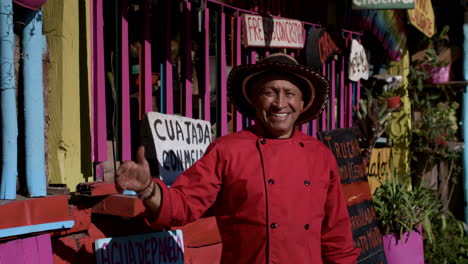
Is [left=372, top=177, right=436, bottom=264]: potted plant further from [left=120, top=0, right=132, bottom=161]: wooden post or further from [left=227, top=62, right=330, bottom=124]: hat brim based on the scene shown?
[left=120, top=0, right=132, bottom=161]: wooden post

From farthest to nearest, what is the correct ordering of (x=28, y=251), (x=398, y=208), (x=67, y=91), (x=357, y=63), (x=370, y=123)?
(x=357, y=63)
(x=370, y=123)
(x=398, y=208)
(x=67, y=91)
(x=28, y=251)

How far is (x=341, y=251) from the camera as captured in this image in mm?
2980

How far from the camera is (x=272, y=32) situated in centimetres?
504

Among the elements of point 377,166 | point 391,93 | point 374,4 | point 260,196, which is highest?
point 374,4

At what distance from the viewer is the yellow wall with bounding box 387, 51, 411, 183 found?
731cm

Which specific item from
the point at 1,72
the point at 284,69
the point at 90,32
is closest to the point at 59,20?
the point at 90,32

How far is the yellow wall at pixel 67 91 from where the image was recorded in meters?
3.13

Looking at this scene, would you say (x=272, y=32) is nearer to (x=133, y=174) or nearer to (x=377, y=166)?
(x=377, y=166)

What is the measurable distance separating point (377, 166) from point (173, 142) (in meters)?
3.62

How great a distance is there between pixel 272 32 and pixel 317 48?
25.0 inches

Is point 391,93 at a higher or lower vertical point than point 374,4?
lower

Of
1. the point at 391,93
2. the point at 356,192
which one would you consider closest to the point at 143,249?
the point at 356,192

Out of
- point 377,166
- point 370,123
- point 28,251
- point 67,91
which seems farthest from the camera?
point 377,166

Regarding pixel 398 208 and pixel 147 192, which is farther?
pixel 398 208
